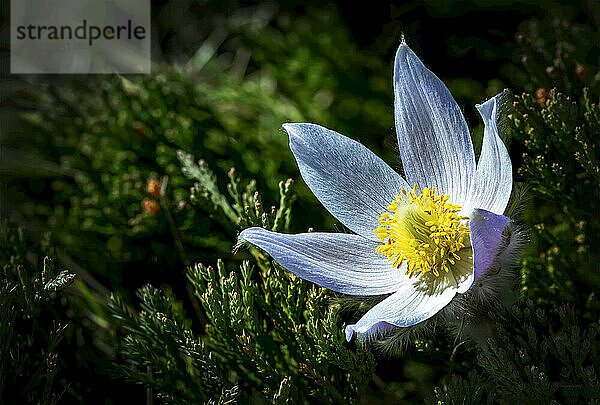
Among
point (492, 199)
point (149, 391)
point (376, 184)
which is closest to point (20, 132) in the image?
point (149, 391)

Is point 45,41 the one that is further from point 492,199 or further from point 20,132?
point 492,199

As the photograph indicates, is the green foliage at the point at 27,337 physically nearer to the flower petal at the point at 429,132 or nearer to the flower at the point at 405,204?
the flower at the point at 405,204

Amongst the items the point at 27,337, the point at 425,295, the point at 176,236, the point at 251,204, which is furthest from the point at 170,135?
the point at 425,295

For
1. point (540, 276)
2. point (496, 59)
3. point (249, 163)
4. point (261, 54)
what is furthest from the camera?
point (261, 54)

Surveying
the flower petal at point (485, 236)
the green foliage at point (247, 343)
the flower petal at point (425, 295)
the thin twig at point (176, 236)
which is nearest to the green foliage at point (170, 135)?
the thin twig at point (176, 236)

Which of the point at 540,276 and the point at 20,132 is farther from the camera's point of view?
the point at 20,132

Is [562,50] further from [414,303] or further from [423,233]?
[414,303]
